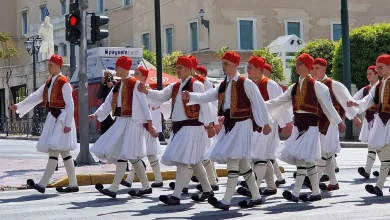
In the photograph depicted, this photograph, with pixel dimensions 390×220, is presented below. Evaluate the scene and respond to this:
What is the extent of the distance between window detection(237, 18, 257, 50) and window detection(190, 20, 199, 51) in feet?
7.68

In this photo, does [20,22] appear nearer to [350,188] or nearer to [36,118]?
[36,118]

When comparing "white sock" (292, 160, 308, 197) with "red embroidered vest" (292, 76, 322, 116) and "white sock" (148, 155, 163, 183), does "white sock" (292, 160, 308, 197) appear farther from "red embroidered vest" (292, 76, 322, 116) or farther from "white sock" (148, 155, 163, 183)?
"white sock" (148, 155, 163, 183)

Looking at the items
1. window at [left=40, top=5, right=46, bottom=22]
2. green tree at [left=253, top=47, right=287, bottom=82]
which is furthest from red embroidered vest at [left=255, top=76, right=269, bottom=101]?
window at [left=40, top=5, right=46, bottom=22]

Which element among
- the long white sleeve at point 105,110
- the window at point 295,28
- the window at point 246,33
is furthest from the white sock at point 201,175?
the window at point 295,28

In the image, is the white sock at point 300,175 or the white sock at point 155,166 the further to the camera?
the white sock at point 155,166

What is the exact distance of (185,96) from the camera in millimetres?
11398

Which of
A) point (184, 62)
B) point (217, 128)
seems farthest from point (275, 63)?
point (184, 62)

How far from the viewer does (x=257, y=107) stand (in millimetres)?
11219

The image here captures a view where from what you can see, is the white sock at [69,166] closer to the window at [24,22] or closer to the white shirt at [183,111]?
the white shirt at [183,111]

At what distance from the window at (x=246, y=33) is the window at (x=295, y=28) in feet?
7.12

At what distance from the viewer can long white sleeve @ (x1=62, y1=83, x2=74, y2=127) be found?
536 inches

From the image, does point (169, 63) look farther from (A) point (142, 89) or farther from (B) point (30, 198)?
(A) point (142, 89)

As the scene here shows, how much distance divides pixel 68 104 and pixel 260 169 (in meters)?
3.06

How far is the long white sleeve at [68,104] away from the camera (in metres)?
13.6
